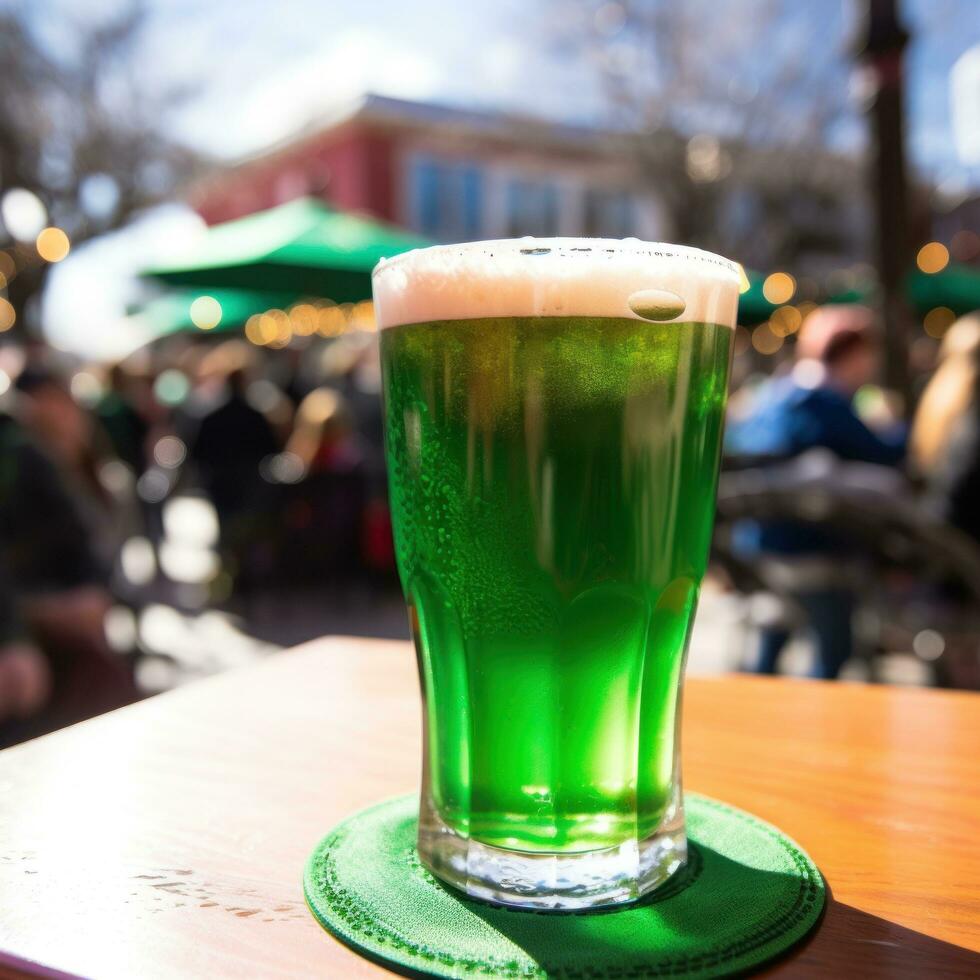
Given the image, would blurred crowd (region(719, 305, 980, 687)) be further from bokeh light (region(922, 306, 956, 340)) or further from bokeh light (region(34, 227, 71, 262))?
bokeh light (region(34, 227, 71, 262))

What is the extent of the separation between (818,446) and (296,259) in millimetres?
4303

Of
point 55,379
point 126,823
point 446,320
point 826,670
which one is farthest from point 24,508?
point 826,670

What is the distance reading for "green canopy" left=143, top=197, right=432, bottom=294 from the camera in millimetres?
6859

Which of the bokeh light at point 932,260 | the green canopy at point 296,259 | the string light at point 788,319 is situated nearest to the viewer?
the green canopy at point 296,259

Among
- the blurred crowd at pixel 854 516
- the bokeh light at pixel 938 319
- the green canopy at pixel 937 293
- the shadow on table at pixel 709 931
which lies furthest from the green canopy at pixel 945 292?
the shadow on table at pixel 709 931

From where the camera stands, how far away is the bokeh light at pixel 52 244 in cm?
1864

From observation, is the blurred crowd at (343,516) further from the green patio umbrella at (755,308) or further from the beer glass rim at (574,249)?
the green patio umbrella at (755,308)

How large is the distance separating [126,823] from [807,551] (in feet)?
9.41

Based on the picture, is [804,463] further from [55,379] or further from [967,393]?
[55,379]

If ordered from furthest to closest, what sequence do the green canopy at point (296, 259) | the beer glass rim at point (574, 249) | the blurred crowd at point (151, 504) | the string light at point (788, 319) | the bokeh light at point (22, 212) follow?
1. the bokeh light at point (22, 212)
2. the string light at point (788, 319)
3. the green canopy at point (296, 259)
4. the blurred crowd at point (151, 504)
5. the beer glass rim at point (574, 249)

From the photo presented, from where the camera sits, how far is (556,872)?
656 millimetres

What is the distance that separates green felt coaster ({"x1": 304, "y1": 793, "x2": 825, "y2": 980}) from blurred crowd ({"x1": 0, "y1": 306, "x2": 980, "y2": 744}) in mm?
1030

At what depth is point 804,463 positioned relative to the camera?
343 cm

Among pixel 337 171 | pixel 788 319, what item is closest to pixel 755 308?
pixel 788 319
